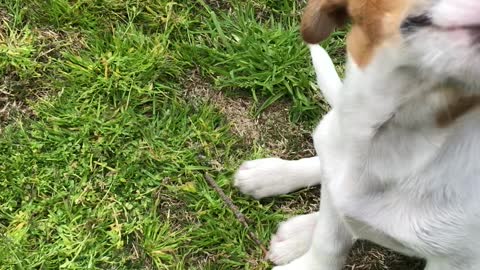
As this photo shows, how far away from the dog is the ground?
0.72m

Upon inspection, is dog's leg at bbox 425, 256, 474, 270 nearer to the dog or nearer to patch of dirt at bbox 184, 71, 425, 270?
the dog

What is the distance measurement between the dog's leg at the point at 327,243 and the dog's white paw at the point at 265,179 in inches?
13.3

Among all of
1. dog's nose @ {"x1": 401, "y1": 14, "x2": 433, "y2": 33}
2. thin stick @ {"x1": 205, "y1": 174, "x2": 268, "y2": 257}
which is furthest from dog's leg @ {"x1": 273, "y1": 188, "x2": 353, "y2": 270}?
dog's nose @ {"x1": 401, "y1": 14, "x2": 433, "y2": 33}

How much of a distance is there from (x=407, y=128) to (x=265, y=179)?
1207 mm

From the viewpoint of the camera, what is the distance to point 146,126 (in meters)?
3.31

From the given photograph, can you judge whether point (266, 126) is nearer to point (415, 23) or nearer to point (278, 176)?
point (278, 176)

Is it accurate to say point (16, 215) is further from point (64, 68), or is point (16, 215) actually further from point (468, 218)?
point (468, 218)

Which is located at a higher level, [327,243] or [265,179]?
[327,243]

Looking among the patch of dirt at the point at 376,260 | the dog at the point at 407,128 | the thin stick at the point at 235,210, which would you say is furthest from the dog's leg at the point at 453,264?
the thin stick at the point at 235,210

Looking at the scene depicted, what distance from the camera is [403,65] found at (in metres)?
1.84

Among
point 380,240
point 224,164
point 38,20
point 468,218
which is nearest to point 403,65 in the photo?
point 468,218

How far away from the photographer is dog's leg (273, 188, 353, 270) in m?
2.69

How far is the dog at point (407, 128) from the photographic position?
1689mm

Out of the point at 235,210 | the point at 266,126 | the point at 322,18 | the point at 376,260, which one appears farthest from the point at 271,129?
the point at 322,18
